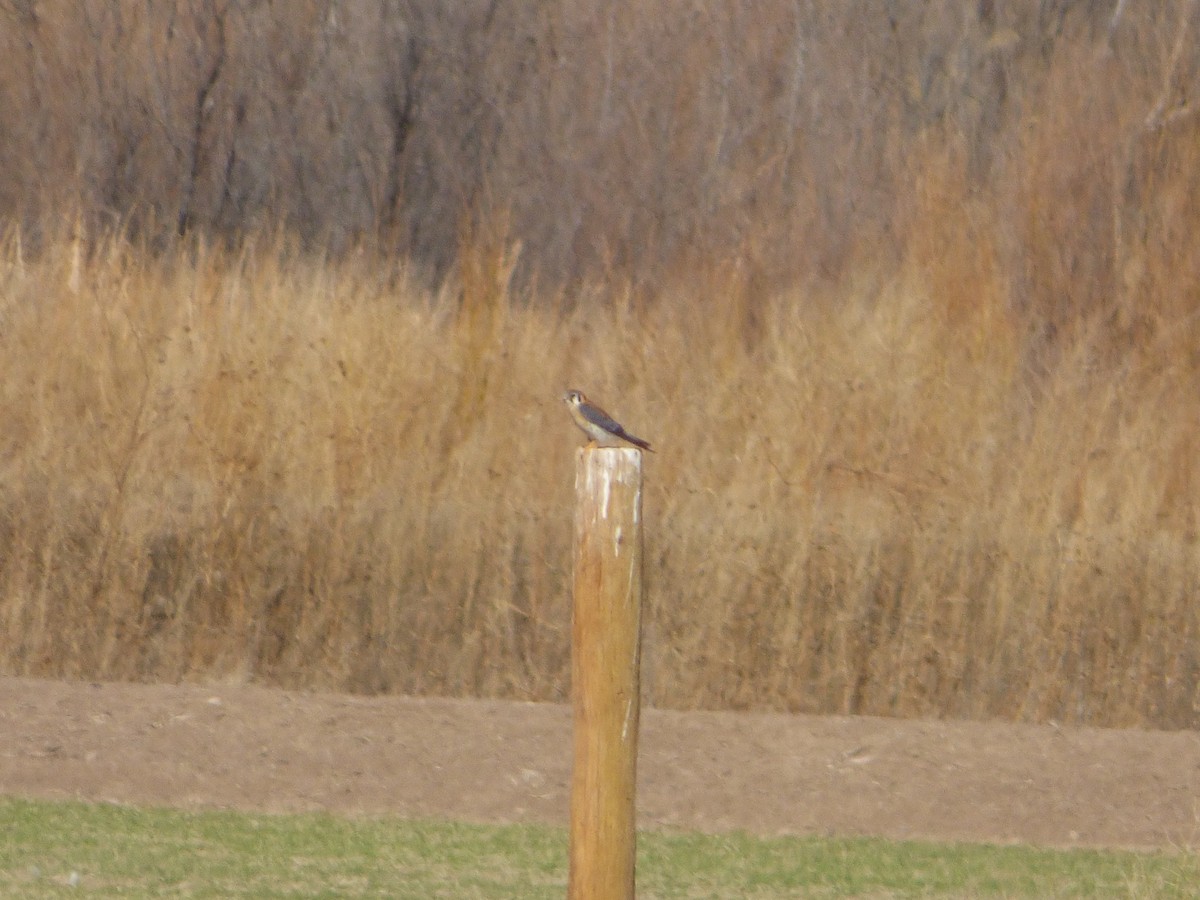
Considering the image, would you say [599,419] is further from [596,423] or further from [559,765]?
[559,765]

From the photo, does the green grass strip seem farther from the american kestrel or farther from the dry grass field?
the dry grass field

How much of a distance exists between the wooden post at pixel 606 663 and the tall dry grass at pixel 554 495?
6291mm

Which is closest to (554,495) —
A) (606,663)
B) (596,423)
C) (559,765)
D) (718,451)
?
(718,451)

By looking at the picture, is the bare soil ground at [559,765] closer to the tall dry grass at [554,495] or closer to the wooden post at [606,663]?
the tall dry grass at [554,495]

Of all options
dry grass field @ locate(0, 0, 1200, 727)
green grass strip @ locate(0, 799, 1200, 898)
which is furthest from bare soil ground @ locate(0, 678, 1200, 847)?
dry grass field @ locate(0, 0, 1200, 727)

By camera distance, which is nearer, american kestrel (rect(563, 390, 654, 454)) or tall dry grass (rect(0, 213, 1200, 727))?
american kestrel (rect(563, 390, 654, 454))

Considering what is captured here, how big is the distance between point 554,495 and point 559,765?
131 inches

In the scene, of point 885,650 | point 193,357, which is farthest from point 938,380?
point 193,357

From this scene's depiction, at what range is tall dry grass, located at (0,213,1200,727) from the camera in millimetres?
10875

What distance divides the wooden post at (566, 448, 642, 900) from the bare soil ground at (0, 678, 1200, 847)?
3.63m

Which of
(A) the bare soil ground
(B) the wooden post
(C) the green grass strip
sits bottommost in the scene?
(A) the bare soil ground

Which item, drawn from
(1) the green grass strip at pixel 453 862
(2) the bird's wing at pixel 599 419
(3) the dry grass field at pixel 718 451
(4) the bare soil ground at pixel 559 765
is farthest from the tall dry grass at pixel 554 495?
(2) the bird's wing at pixel 599 419

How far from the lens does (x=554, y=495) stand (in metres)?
11.9

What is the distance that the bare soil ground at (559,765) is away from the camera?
8.30 m
